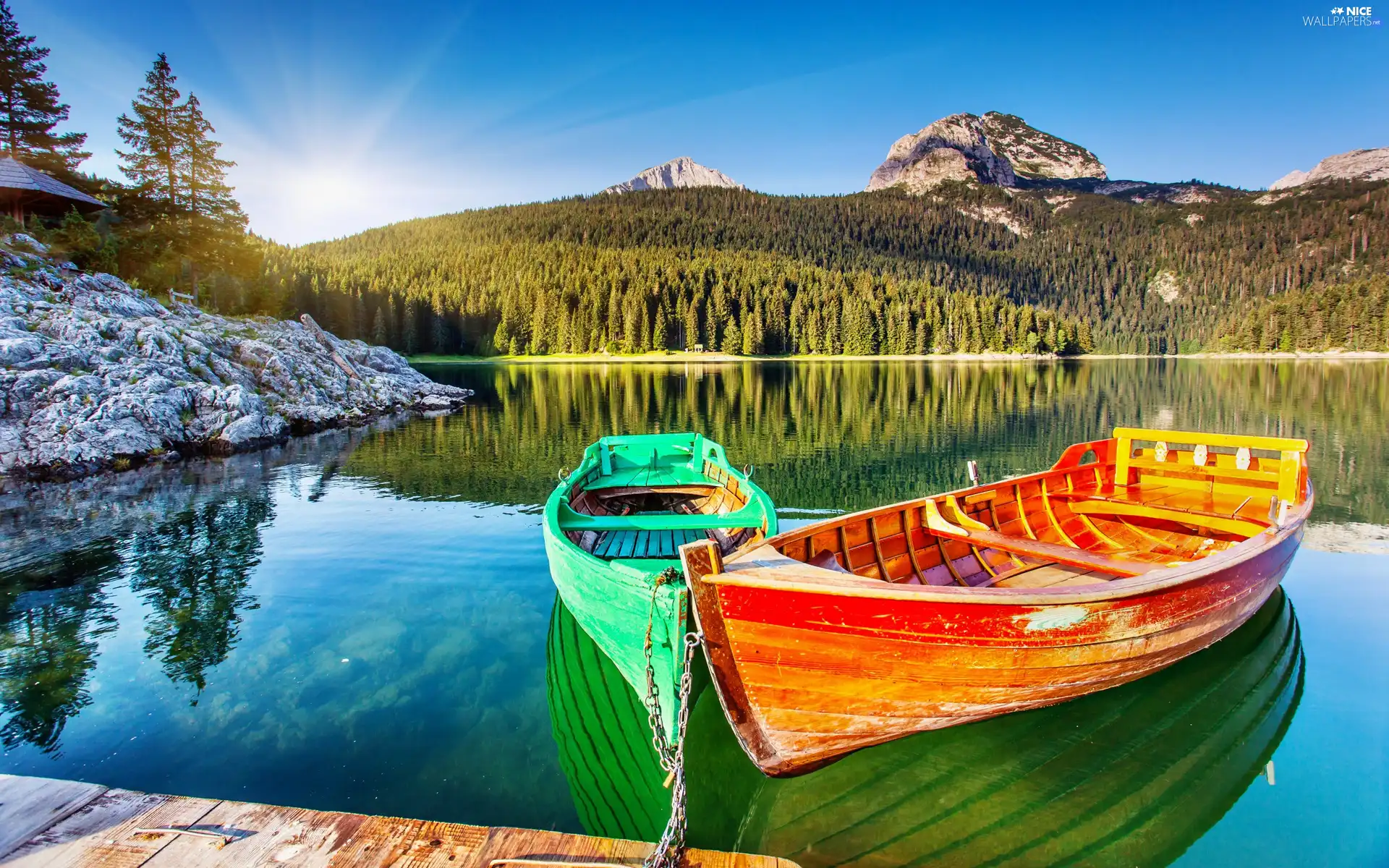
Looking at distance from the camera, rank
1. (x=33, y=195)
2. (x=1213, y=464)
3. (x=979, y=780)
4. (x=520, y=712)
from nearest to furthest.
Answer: (x=979, y=780) < (x=520, y=712) < (x=1213, y=464) < (x=33, y=195)

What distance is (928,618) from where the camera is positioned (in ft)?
16.6

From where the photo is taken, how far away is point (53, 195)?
33.5 m

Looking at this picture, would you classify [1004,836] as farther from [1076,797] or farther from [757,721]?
[757,721]

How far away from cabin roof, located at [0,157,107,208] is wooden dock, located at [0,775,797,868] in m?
Answer: 43.1

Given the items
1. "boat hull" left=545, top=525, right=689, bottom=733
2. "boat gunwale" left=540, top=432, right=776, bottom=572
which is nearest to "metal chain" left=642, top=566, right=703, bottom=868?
"boat hull" left=545, top=525, right=689, bottom=733

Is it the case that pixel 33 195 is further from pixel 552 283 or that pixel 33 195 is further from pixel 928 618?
pixel 552 283

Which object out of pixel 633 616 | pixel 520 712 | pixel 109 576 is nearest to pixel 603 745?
pixel 520 712

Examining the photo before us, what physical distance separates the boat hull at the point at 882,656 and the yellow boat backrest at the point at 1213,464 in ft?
17.3

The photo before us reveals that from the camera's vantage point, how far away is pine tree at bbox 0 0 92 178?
36375 millimetres

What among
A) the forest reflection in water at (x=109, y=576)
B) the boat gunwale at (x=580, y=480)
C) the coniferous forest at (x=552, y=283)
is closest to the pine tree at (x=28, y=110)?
the coniferous forest at (x=552, y=283)

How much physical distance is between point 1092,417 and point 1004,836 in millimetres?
33957

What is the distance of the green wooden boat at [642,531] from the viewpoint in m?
5.35

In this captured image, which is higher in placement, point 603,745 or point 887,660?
point 887,660

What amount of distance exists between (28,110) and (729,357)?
9251 cm
